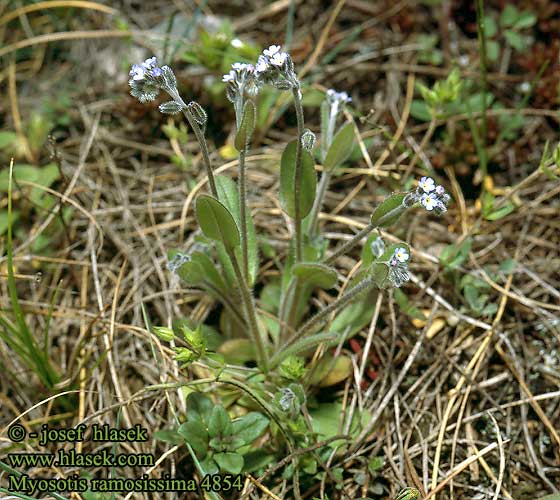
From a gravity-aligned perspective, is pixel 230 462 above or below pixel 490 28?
below

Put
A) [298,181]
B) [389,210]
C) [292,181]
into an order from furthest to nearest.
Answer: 1. [292,181]
2. [298,181]
3. [389,210]

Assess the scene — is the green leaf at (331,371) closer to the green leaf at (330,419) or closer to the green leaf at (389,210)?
the green leaf at (330,419)

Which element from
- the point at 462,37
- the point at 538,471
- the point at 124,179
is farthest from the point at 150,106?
the point at 538,471

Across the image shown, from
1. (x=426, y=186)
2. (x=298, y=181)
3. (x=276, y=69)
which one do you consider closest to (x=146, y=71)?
(x=276, y=69)

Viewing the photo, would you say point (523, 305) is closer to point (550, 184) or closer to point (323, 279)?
point (550, 184)

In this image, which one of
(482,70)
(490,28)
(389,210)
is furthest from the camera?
(490,28)

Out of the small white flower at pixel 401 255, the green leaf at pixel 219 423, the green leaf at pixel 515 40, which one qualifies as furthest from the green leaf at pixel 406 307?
the green leaf at pixel 515 40

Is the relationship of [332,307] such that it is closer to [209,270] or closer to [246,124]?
[209,270]

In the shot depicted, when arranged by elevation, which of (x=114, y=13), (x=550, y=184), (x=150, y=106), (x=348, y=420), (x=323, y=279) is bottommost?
(x=348, y=420)
